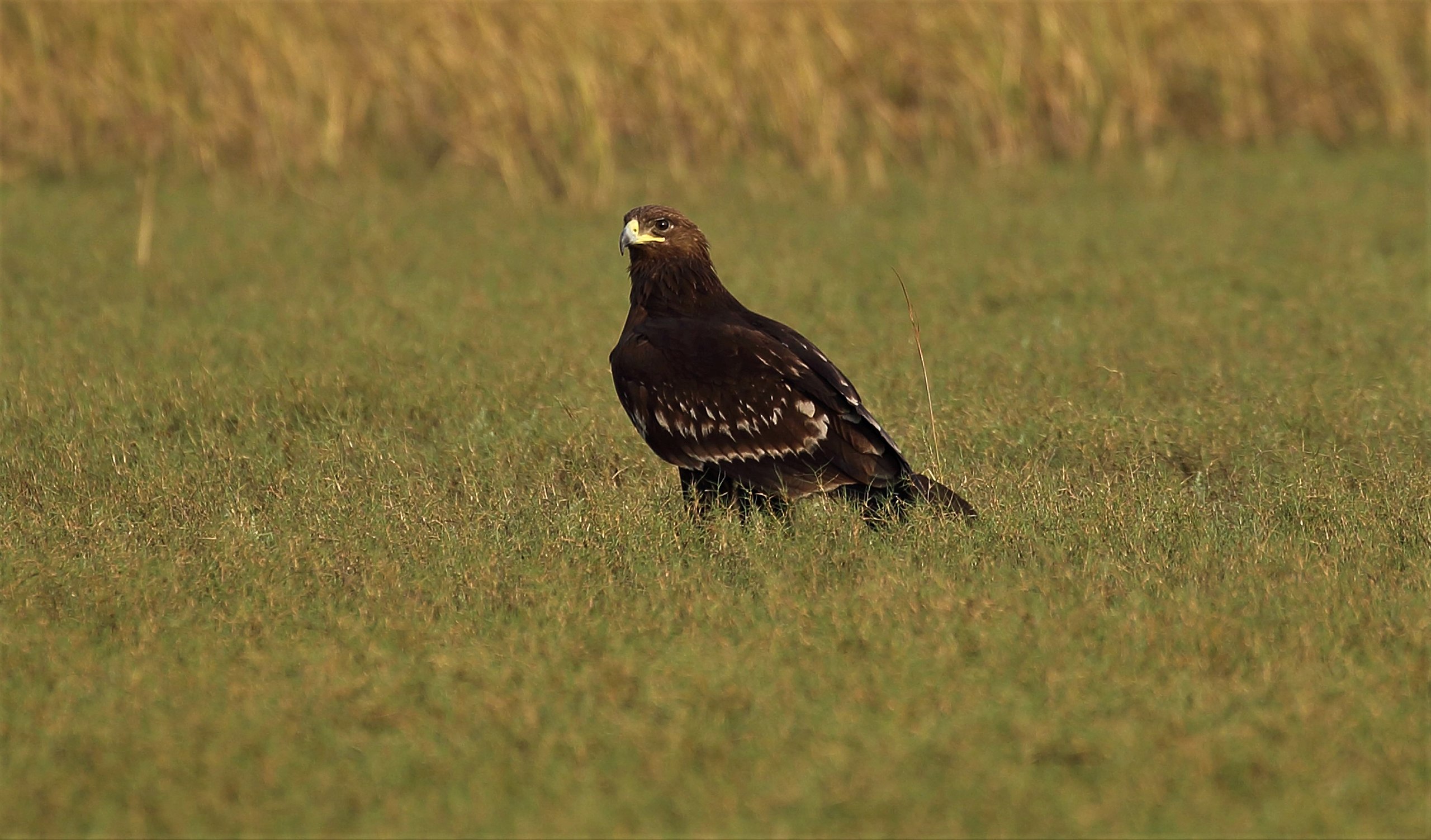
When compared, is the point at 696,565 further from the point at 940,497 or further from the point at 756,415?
the point at 940,497

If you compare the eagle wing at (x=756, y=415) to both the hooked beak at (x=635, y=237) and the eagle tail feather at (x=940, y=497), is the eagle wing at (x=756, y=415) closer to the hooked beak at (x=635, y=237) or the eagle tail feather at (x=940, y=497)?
Result: the eagle tail feather at (x=940, y=497)

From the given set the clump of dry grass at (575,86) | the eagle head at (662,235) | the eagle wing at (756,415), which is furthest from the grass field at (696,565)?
the clump of dry grass at (575,86)

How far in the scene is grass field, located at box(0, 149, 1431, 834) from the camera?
182 inches

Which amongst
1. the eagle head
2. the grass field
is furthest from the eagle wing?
the eagle head

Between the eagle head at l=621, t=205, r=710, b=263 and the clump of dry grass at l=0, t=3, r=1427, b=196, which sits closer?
the eagle head at l=621, t=205, r=710, b=263

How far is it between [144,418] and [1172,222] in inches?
306

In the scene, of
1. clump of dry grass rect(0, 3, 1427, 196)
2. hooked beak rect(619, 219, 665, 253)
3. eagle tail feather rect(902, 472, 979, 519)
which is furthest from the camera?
clump of dry grass rect(0, 3, 1427, 196)

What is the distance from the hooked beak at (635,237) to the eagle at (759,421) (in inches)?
20.6

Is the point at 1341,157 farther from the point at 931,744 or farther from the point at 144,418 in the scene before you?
the point at 931,744

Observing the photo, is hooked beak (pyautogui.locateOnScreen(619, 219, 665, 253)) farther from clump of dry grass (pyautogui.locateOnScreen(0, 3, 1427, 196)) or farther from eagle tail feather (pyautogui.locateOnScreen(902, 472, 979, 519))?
clump of dry grass (pyautogui.locateOnScreen(0, 3, 1427, 196))

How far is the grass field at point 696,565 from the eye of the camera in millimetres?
4617

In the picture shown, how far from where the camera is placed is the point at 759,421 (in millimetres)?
6941

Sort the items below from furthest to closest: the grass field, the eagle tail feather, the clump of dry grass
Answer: the clump of dry grass
the eagle tail feather
the grass field

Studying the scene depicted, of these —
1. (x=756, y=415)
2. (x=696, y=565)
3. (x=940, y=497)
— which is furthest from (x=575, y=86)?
(x=696, y=565)
